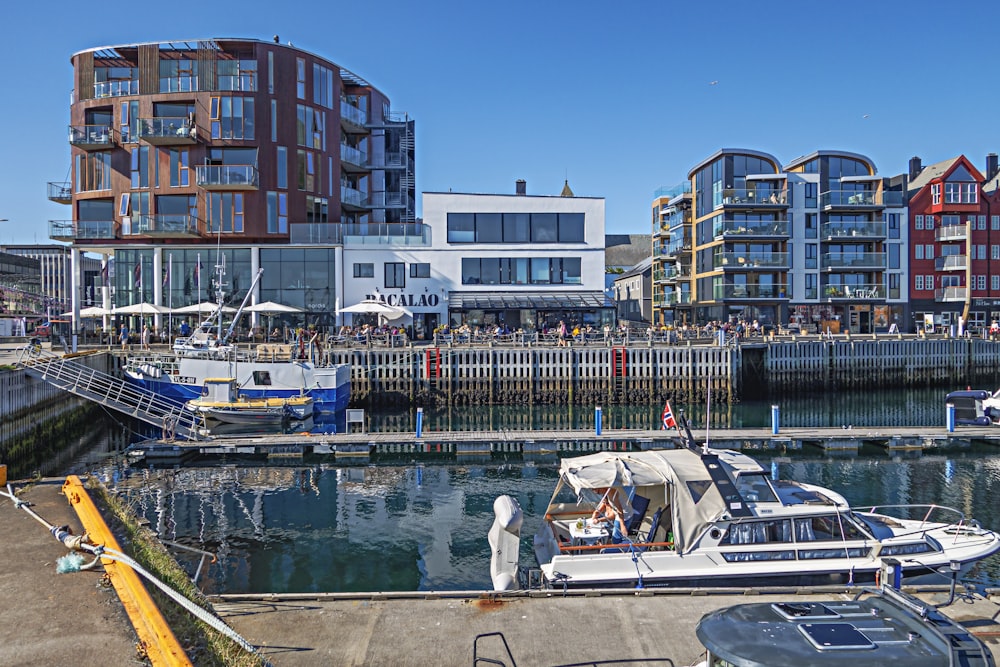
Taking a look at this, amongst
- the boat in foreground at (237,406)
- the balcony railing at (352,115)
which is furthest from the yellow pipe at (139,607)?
the balcony railing at (352,115)

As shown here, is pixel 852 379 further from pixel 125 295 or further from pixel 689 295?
pixel 125 295

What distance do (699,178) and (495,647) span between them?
2502 inches

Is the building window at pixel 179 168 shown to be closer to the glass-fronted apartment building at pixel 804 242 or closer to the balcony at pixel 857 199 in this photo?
the glass-fronted apartment building at pixel 804 242

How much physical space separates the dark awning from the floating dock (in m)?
24.0

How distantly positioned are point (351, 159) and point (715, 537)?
55.2 meters

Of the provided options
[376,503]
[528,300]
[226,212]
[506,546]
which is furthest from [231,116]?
[506,546]

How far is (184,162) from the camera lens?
184 feet

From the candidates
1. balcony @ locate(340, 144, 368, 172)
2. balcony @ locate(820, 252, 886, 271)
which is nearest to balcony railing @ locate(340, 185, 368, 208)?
balcony @ locate(340, 144, 368, 172)

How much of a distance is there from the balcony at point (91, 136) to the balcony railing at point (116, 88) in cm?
267

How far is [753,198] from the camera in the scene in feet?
205

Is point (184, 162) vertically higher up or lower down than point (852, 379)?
higher up

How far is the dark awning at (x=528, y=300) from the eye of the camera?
177 feet

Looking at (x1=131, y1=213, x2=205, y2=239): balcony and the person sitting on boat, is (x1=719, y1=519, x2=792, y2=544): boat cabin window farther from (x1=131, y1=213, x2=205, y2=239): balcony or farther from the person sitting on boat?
(x1=131, y1=213, x2=205, y2=239): balcony

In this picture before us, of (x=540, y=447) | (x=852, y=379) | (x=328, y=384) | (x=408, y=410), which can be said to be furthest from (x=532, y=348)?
(x=852, y=379)
